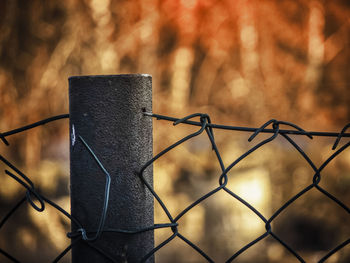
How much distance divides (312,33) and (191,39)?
2.56ft

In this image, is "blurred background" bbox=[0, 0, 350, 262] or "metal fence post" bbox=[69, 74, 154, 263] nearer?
"metal fence post" bbox=[69, 74, 154, 263]

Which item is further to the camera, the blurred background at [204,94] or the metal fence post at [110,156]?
the blurred background at [204,94]

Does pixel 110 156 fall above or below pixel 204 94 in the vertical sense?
below

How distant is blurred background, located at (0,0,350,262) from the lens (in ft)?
7.11

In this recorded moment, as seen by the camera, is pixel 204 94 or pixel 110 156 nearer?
pixel 110 156

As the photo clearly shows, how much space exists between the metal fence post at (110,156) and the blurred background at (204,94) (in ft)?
5.46

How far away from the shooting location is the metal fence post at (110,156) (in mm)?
453

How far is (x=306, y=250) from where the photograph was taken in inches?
87.9

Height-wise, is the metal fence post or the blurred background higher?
the blurred background

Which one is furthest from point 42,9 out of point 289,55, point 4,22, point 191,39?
point 289,55

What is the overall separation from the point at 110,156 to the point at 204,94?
1.78 meters

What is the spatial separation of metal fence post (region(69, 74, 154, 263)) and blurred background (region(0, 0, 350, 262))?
1.67m

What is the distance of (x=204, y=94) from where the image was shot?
2.19 meters

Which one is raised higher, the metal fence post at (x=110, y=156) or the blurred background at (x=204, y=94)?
the blurred background at (x=204, y=94)
